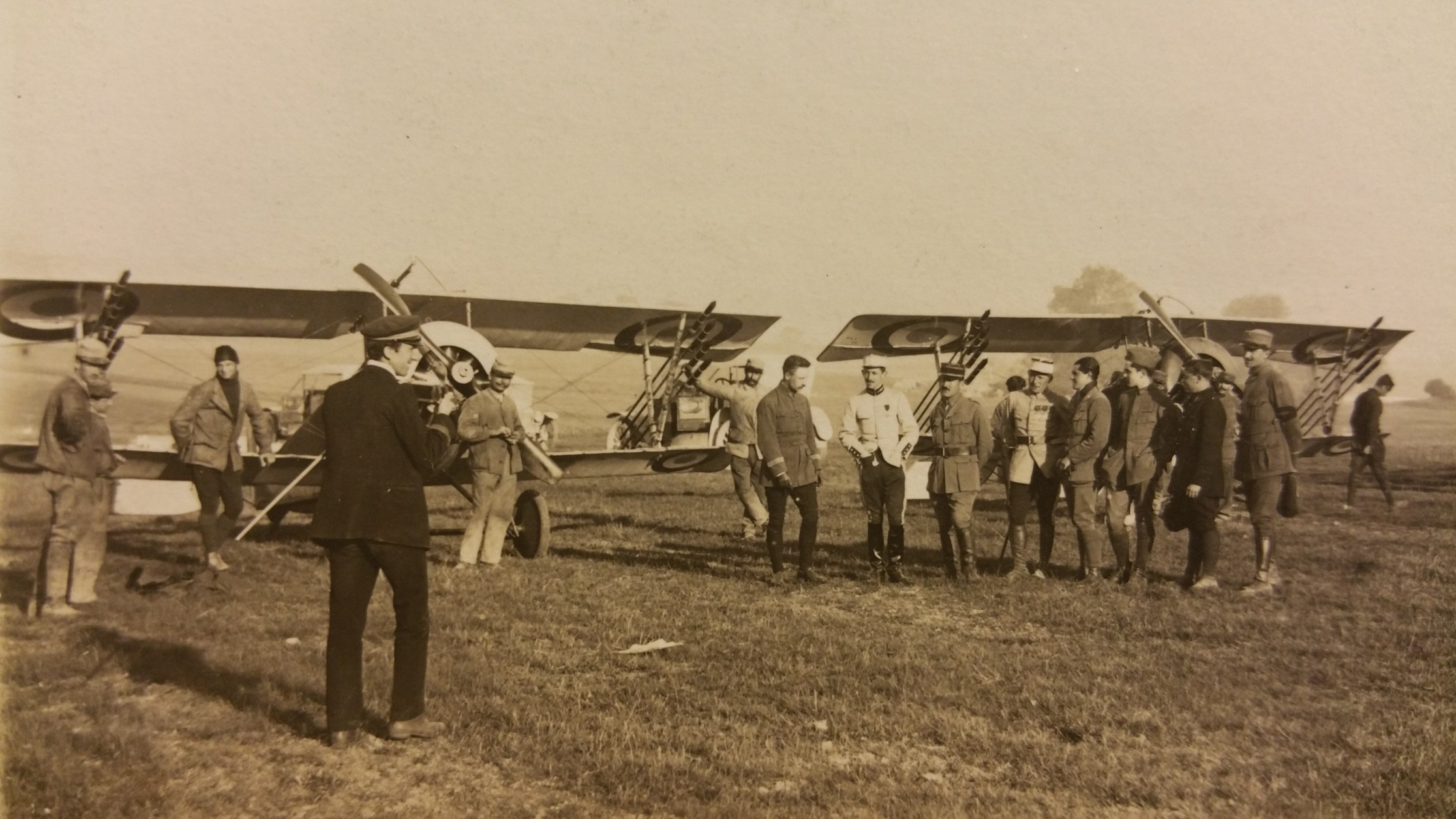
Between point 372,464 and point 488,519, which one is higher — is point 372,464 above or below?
above

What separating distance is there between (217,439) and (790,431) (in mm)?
4620

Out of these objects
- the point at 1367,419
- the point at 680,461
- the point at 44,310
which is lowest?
the point at 680,461

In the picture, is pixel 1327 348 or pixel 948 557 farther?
pixel 1327 348

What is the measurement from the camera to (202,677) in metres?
5.38

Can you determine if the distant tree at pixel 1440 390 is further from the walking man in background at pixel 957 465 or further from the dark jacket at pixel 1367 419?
the walking man in background at pixel 957 465

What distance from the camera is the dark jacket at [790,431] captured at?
8359 mm

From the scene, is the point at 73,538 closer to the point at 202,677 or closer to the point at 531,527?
the point at 202,677

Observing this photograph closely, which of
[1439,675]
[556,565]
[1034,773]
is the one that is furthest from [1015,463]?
[1034,773]

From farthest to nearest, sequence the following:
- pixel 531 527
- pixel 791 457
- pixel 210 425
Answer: pixel 531 527 < pixel 791 457 < pixel 210 425

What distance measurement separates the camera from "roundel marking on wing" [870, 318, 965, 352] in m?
12.9

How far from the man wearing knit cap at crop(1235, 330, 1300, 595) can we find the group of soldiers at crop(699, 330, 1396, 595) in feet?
0.04

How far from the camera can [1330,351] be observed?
1605cm

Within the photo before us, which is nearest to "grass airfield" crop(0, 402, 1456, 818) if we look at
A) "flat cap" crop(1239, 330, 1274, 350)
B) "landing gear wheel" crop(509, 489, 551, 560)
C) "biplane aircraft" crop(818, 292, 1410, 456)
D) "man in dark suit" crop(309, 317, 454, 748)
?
"man in dark suit" crop(309, 317, 454, 748)

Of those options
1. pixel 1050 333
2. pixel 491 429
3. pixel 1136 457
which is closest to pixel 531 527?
pixel 491 429
